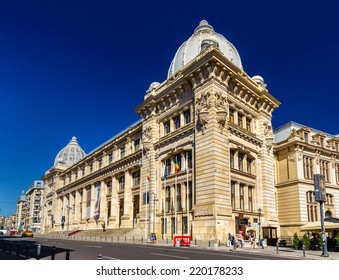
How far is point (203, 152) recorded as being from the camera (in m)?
39.2

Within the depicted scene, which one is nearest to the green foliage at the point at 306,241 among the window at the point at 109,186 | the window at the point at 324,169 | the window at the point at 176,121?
the window at the point at 176,121

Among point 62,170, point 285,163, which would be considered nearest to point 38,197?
point 62,170

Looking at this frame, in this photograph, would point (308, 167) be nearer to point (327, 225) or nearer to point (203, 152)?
point (327, 225)

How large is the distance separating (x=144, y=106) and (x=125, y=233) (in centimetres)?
1997

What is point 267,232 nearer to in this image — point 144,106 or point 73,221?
point 144,106

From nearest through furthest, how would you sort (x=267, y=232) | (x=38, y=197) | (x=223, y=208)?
1. (x=223, y=208)
2. (x=267, y=232)
3. (x=38, y=197)

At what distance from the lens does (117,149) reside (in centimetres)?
6638

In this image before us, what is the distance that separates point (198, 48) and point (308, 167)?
26799 millimetres

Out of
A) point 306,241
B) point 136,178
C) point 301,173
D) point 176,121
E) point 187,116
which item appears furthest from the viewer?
point 136,178

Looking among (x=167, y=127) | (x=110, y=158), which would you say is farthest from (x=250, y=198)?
(x=110, y=158)

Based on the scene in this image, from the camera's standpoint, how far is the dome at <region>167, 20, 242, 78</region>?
56406 mm

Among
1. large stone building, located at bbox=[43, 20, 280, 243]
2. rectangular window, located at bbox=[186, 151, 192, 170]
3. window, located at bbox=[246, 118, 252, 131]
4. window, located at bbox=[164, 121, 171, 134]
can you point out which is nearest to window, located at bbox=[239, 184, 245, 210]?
large stone building, located at bbox=[43, 20, 280, 243]

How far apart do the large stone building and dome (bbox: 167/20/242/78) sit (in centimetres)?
24

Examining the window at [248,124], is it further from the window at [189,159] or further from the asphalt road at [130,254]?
the asphalt road at [130,254]
